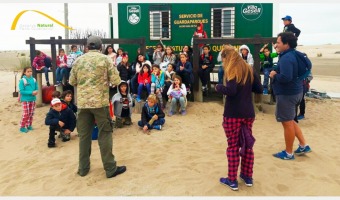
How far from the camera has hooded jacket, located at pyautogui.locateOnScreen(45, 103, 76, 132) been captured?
6.36 metres

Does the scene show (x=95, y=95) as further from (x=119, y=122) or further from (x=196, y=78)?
(x=196, y=78)

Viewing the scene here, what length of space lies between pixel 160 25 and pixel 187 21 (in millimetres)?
977

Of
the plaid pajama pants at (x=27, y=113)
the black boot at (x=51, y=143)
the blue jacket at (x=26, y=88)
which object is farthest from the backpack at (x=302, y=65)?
the plaid pajama pants at (x=27, y=113)

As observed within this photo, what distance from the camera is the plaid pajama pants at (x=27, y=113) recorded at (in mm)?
7410

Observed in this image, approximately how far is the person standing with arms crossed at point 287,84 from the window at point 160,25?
7277 millimetres

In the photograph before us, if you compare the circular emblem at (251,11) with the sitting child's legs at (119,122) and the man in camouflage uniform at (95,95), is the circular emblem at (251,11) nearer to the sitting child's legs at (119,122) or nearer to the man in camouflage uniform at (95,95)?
the sitting child's legs at (119,122)

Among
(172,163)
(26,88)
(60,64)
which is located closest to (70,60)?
(60,64)

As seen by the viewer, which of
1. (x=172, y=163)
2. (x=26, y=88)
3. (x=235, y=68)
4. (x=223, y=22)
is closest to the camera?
(x=235, y=68)

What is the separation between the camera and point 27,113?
746 centimetres

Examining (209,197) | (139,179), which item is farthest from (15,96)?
(209,197)

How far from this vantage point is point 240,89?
3.93 m

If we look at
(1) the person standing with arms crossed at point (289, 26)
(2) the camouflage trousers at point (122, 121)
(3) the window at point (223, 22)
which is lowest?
(2) the camouflage trousers at point (122, 121)

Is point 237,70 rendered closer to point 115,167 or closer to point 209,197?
point 209,197

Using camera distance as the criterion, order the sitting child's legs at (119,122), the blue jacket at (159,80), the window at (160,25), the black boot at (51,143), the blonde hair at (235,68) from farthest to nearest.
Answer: the window at (160,25) → the blue jacket at (159,80) → the sitting child's legs at (119,122) → the black boot at (51,143) → the blonde hair at (235,68)
